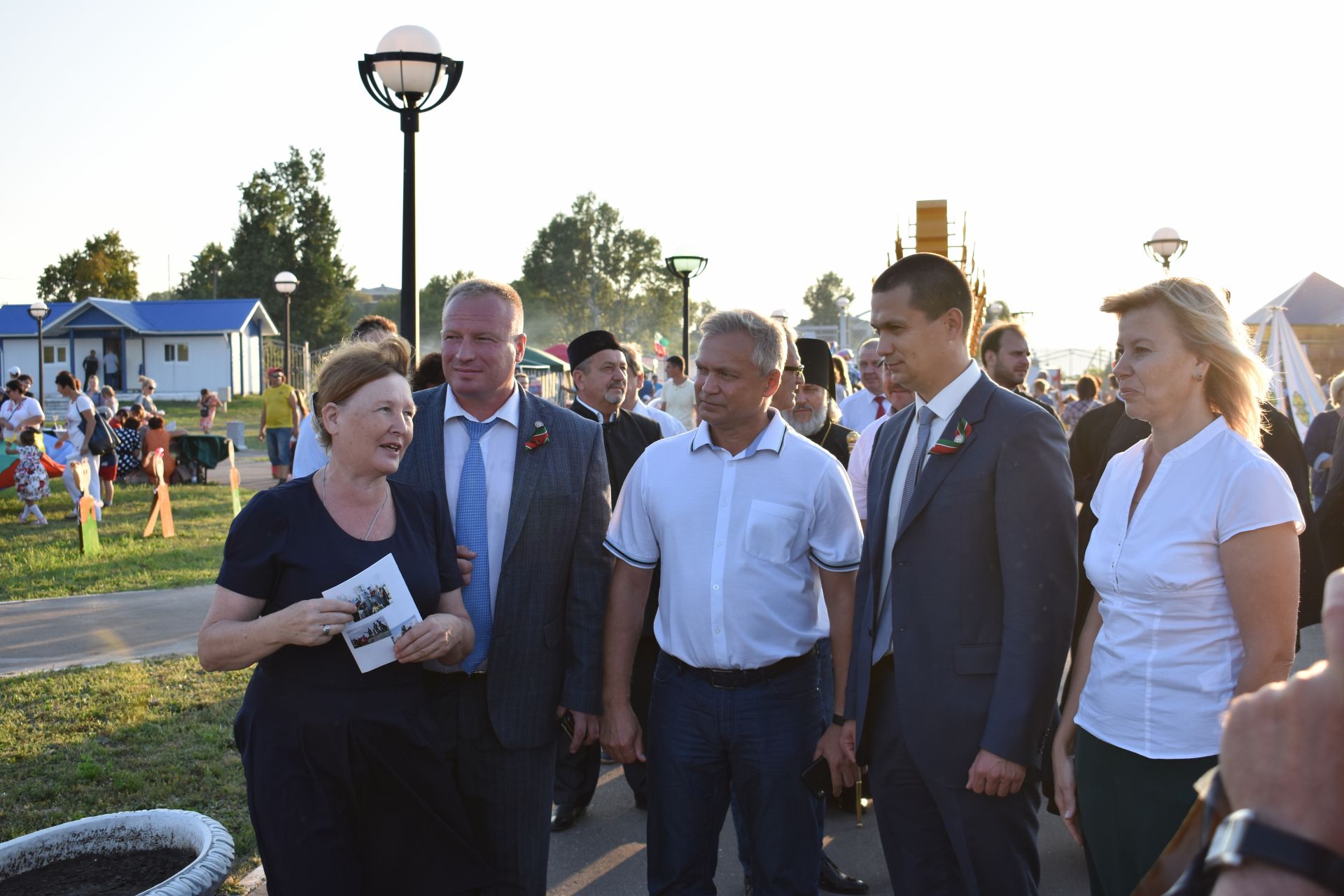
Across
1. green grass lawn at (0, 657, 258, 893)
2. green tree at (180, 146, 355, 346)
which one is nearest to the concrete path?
green grass lawn at (0, 657, 258, 893)

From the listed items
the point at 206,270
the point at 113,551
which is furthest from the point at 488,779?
the point at 206,270

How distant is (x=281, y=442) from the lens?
17172mm

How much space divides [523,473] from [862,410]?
550 cm

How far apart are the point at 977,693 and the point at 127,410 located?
67.1ft

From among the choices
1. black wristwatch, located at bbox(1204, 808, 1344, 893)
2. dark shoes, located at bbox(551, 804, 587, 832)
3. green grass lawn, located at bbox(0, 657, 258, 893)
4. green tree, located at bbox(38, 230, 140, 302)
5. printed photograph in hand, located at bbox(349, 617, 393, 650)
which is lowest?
dark shoes, located at bbox(551, 804, 587, 832)

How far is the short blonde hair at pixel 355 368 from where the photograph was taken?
114 inches

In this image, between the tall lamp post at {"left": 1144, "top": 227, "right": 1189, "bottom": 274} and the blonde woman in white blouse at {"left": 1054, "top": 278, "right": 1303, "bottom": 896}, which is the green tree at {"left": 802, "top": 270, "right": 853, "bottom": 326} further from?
the blonde woman in white blouse at {"left": 1054, "top": 278, "right": 1303, "bottom": 896}

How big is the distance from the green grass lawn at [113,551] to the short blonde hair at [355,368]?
7510 mm

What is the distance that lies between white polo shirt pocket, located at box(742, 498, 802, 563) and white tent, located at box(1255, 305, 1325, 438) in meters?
11.8

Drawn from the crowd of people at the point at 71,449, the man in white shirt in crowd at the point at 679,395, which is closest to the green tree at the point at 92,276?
the crowd of people at the point at 71,449

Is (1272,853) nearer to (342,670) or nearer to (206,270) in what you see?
(342,670)

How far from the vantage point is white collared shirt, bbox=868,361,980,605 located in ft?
9.64

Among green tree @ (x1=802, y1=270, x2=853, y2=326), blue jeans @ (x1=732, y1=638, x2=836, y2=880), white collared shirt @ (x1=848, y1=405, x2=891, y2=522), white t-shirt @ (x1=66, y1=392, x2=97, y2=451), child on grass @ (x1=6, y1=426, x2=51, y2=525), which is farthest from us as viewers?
green tree @ (x1=802, y1=270, x2=853, y2=326)

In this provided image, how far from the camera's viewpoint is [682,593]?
129 inches
